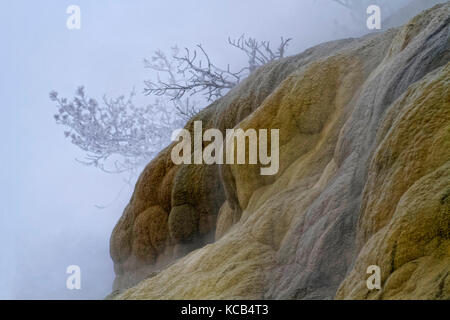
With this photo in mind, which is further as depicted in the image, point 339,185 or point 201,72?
point 201,72

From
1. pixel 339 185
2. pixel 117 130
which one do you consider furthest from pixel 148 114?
pixel 339 185

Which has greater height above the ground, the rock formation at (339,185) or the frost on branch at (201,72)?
the frost on branch at (201,72)

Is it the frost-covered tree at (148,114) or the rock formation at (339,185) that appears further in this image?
the frost-covered tree at (148,114)

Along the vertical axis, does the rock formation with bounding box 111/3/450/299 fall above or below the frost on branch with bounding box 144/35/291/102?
below

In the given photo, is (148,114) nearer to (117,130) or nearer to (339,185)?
(117,130)

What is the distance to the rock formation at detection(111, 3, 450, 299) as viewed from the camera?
1.54 m

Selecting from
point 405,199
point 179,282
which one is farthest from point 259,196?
point 405,199

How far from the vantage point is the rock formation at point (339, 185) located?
154 cm

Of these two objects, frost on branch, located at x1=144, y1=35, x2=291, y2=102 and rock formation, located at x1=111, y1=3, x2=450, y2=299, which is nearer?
rock formation, located at x1=111, y1=3, x2=450, y2=299

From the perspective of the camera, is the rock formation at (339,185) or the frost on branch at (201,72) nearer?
the rock formation at (339,185)

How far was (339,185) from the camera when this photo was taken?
6.89ft

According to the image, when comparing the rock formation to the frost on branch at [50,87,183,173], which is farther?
the frost on branch at [50,87,183,173]

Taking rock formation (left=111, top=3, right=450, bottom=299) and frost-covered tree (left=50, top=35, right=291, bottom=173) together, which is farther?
frost-covered tree (left=50, top=35, right=291, bottom=173)

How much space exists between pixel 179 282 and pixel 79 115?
1.68 m
